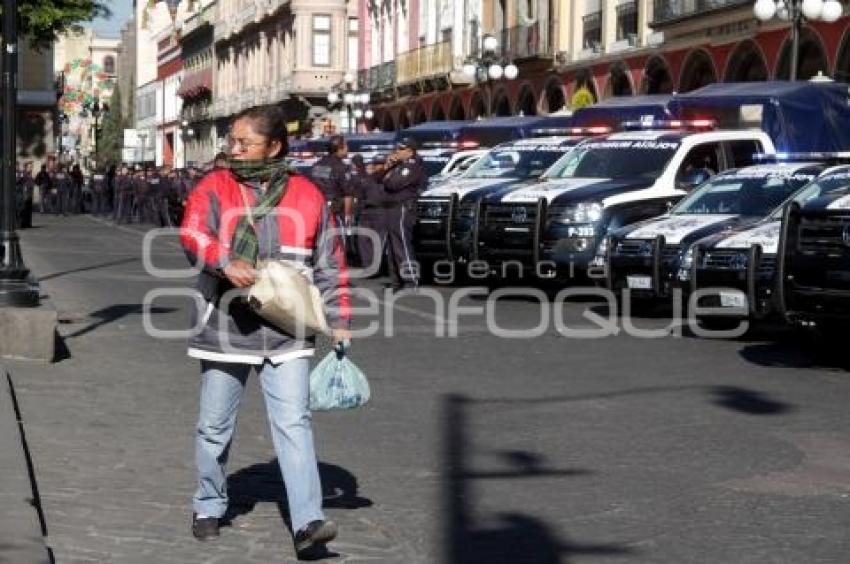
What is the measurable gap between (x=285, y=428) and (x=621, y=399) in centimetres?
538

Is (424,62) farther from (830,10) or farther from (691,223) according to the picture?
(691,223)

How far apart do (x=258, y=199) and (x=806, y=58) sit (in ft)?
96.8

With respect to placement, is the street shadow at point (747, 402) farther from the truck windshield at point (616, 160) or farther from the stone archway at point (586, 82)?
the stone archway at point (586, 82)

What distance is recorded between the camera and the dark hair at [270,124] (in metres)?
6.95

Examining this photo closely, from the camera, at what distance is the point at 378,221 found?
22.3 metres

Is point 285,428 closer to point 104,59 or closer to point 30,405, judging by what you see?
point 30,405

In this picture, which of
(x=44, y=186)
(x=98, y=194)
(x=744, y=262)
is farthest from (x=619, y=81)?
(x=744, y=262)

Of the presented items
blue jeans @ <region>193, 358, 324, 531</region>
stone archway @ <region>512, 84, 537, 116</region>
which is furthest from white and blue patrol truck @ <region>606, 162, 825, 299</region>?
stone archway @ <region>512, 84, 537, 116</region>

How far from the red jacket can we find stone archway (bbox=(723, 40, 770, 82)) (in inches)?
1180

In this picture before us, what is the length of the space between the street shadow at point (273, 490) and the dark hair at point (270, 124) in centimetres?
170

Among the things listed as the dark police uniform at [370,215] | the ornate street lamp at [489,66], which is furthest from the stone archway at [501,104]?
the dark police uniform at [370,215]

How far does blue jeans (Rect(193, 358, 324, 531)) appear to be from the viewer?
6.79 metres

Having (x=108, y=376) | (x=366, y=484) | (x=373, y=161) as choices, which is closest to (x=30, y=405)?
(x=108, y=376)

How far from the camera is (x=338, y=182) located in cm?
2483
